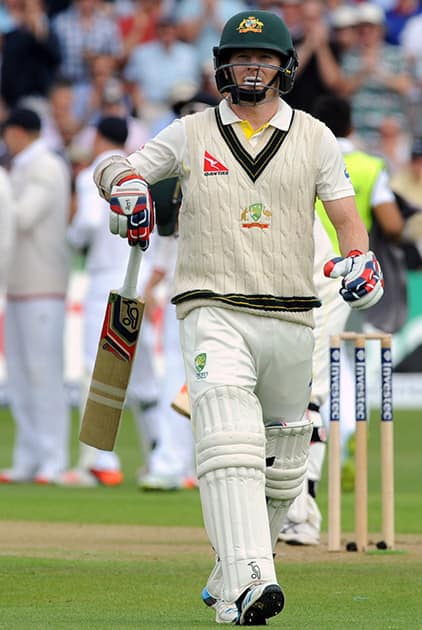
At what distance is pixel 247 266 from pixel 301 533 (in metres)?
2.70

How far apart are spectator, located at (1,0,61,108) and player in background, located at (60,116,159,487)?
739cm

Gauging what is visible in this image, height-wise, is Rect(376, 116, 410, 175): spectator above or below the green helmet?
above

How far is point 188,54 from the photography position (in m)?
18.5

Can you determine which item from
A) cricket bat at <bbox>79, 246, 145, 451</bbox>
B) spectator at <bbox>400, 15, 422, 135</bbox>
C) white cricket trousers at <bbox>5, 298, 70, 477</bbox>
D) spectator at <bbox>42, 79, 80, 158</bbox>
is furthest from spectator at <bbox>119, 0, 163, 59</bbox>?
cricket bat at <bbox>79, 246, 145, 451</bbox>

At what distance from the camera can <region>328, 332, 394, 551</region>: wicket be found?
7.18 meters

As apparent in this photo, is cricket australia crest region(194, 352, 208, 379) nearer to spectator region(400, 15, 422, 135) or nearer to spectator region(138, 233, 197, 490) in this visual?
spectator region(138, 233, 197, 490)

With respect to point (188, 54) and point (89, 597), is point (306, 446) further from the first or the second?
point (188, 54)

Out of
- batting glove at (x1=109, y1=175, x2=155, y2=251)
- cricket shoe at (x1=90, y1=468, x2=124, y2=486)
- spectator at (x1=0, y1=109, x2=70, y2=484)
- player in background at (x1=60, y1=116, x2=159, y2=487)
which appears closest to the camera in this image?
batting glove at (x1=109, y1=175, x2=155, y2=251)

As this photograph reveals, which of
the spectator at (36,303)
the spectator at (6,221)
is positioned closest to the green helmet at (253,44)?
the spectator at (6,221)

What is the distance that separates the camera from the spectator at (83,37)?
18359mm

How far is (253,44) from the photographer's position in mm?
5602

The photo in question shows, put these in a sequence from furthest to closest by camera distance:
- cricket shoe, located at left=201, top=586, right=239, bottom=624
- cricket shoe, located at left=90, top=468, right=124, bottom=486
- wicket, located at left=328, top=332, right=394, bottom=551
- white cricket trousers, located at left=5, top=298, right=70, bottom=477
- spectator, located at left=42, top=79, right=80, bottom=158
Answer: spectator, located at left=42, top=79, right=80, bottom=158 < white cricket trousers, located at left=5, top=298, right=70, bottom=477 < cricket shoe, located at left=90, top=468, right=124, bottom=486 < wicket, located at left=328, top=332, right=394, bottom=551 < cricket shoe, located at left=201, top=586, right=239, bottom=624

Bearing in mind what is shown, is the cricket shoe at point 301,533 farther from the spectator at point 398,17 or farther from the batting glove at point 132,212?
the spectator at point 398,17

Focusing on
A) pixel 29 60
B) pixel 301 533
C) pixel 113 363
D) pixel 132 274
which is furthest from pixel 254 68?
pixel 29 60
